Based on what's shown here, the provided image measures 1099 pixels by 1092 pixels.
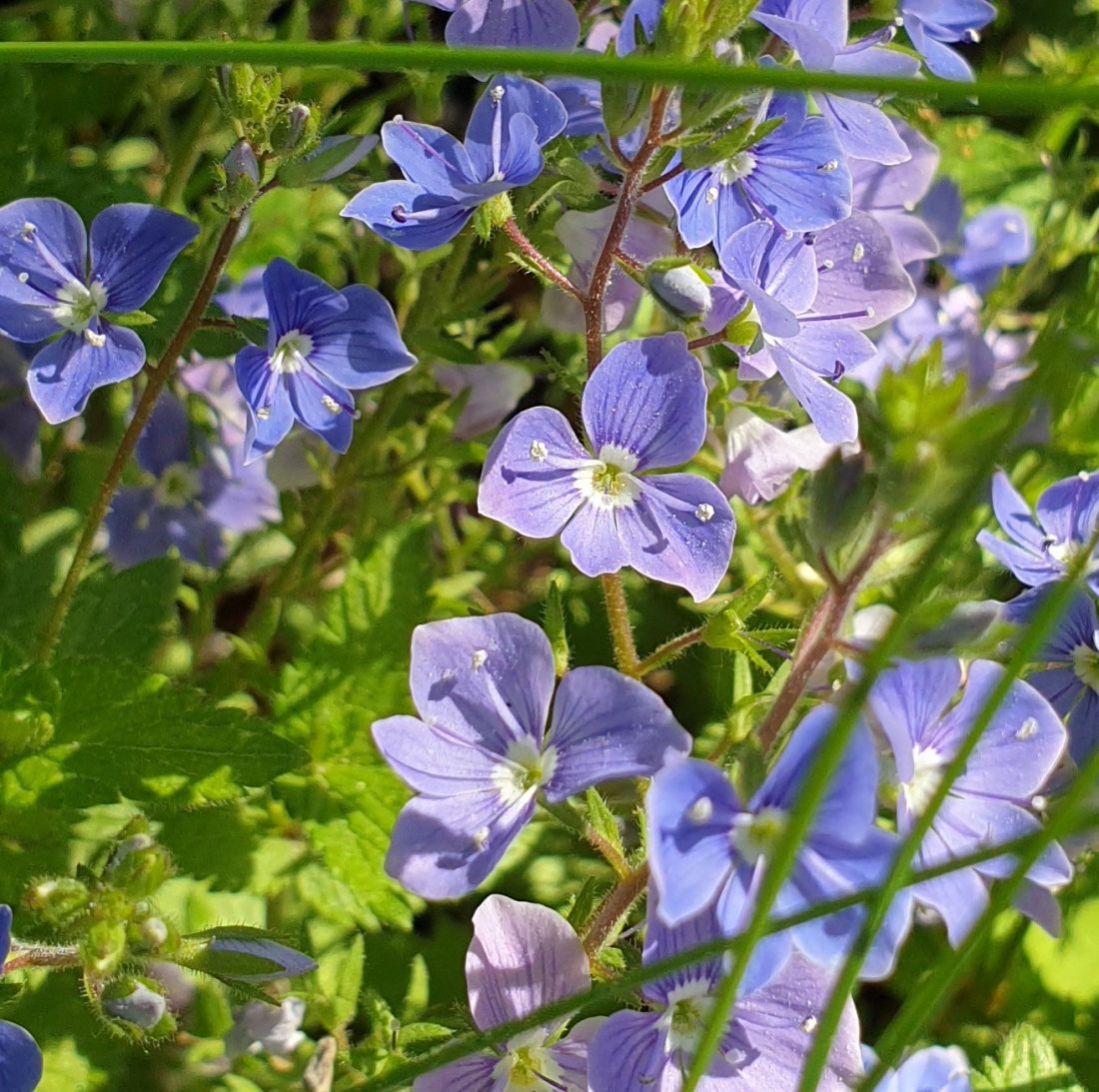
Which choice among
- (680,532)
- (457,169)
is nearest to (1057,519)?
(680,532)

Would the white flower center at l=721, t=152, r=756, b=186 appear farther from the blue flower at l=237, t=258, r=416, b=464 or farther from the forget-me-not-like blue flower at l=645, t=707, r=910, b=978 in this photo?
the forget-me-not-like blue flower at l=645, t=707, r=910, b=978

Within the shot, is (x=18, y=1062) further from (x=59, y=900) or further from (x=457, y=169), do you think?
(x=457, y=169)

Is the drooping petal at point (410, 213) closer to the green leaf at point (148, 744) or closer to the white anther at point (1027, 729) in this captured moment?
the green leaf at point (148, 744)

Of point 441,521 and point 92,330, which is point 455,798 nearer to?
point 92,330

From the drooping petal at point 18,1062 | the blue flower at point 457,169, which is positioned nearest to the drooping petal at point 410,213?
the blue flower at point 457,169

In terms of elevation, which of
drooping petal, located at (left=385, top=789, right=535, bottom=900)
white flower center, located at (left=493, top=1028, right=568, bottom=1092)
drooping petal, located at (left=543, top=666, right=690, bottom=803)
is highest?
drooping petal, located at (left=543, top=666, right=690, bottom=803)

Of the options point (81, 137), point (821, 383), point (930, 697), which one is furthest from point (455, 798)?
point (81, 137)

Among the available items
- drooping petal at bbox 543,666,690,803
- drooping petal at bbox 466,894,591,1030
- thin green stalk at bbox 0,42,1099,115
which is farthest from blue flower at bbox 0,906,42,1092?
thin green stalk at bbox 0,42,1099,115
